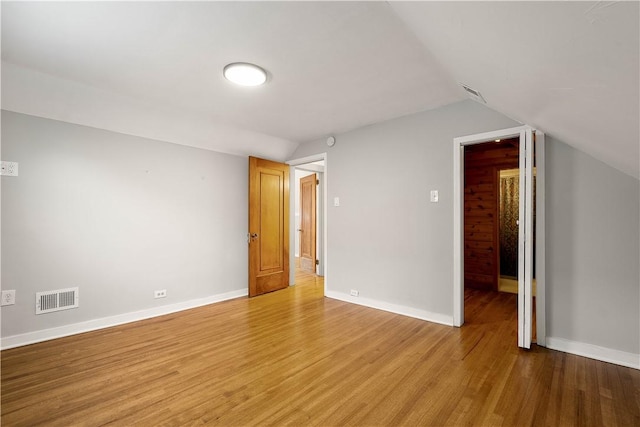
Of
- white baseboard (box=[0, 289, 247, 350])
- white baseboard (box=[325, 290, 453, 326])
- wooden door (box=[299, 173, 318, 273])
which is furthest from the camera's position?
wooden door (box=[299, 173, 318, 273])

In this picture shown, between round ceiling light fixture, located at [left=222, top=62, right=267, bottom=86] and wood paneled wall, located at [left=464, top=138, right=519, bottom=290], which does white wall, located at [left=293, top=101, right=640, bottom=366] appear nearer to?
wood paneled wall, located at [left=464, top=138, right=519, bottom=290]

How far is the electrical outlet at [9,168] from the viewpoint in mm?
2539

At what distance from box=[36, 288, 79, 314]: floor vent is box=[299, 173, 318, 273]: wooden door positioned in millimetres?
3913

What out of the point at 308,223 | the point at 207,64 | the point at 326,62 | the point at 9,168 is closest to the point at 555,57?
the point at 326,62

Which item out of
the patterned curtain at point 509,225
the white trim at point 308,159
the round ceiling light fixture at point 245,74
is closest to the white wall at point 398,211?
the white trim at point 308,159

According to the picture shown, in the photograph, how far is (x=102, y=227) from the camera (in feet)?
10.1

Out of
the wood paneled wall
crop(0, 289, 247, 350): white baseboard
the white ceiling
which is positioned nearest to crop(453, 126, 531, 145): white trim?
the white ceiling

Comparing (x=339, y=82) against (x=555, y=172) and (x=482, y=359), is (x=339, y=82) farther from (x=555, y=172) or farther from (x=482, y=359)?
(x=482, y=359)

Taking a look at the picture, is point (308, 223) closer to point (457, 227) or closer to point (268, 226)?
point (268, 226)

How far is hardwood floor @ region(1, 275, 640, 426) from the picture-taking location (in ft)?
5.56

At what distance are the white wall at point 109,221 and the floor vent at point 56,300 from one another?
1.9 inches

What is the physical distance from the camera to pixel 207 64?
2209mm

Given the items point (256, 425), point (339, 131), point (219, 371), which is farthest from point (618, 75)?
point (339, 131)

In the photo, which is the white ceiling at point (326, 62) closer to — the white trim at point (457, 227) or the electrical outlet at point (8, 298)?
the white trim at point (457, 227)
